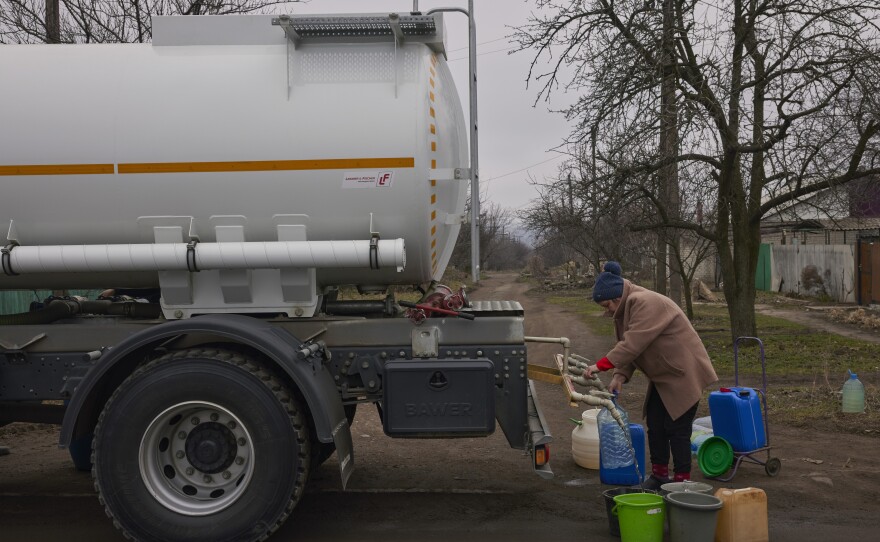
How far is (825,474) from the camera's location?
20.4 feet

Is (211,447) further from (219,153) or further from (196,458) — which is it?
(219,153)

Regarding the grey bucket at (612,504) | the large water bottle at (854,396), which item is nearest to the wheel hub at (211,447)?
Answer: the grey bucket at (612,504)

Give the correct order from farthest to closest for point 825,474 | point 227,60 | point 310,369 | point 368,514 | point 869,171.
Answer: point 869,171
point 825,474
point 368,514
point 227,60
point 310,369

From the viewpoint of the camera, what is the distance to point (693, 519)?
4539mm

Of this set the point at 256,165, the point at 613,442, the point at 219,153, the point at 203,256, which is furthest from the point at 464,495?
the point at 219,153

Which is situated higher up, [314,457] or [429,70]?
[429,70]

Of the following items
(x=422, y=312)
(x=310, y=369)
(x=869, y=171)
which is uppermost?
(x=869, y=171)

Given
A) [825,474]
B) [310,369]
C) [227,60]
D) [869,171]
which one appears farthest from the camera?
[869,171]

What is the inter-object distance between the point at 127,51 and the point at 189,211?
119 cm

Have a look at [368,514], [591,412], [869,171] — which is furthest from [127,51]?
[869,171]

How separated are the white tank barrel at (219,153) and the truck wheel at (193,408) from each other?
0.74 m

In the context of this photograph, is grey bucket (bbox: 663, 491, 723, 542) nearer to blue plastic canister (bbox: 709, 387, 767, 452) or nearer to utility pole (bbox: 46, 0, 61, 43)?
blue plastic canister (bbox: 709, 387, 767, 452)

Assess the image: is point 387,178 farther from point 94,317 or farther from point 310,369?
point 94,317

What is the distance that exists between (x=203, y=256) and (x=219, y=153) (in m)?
0.65
